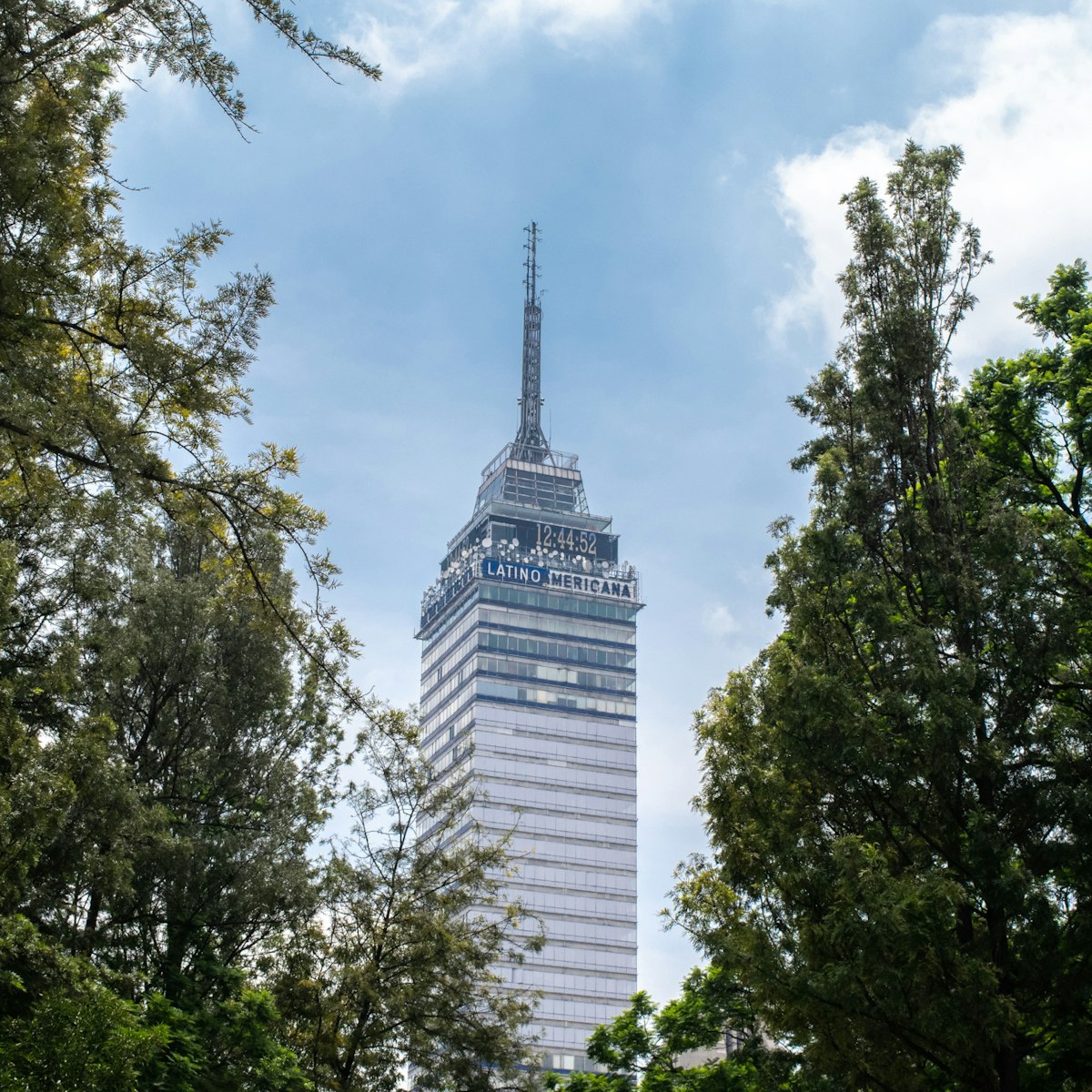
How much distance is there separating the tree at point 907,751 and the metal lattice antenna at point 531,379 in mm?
112901

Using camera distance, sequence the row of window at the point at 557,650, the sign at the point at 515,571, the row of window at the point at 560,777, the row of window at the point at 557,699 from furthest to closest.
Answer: the sign at the point at 515,571, the row of window at the point at 557,650, the row of window at the point at 557,699, the row of window at the point at 560,777

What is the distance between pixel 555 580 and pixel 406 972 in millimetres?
105321

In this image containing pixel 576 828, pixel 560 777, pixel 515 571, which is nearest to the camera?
pixel 576 828

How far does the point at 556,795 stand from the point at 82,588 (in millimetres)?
107612

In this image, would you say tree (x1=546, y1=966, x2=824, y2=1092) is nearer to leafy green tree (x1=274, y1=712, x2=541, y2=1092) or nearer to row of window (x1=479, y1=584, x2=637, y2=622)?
leafy green tree (x1=274, y1=712, x2=541, y2=1092)

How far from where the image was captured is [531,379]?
133 meters

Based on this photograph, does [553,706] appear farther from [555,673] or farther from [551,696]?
[555,673]

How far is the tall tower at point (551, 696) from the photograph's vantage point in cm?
11525

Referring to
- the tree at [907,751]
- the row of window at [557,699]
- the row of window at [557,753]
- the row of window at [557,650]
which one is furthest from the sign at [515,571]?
the tree at [907,751]

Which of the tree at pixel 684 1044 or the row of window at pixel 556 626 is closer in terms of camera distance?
the tree at pixel 684 1044

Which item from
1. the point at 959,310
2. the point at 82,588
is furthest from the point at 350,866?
the point at 959,310

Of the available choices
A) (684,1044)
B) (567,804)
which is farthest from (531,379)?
(684,1044)

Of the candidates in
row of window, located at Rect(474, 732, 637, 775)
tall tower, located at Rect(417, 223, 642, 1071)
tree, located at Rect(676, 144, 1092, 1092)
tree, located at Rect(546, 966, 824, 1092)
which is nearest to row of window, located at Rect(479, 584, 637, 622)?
tall tower, located at Rect(417, 223, 642, 1071)

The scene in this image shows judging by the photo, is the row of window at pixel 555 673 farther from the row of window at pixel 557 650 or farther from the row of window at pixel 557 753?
the row of window at pixel 557 753
